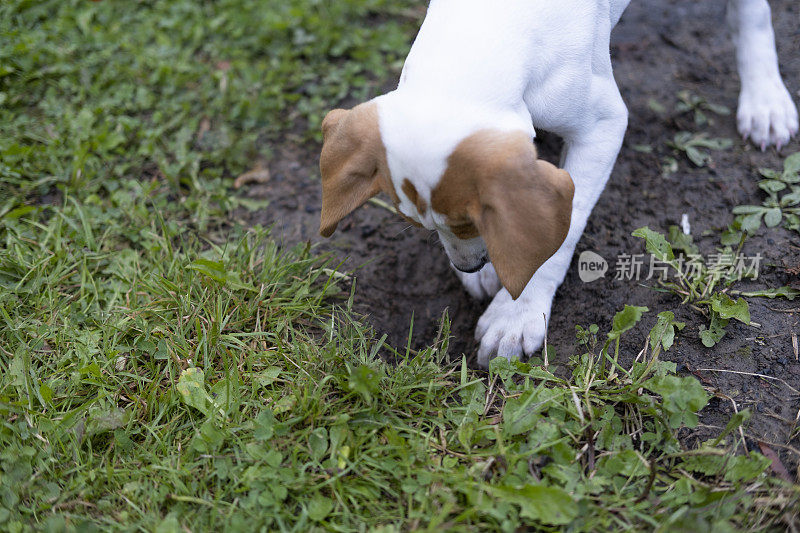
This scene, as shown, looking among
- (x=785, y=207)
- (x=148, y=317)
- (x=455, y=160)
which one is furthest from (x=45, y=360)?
(x=785, y=207)

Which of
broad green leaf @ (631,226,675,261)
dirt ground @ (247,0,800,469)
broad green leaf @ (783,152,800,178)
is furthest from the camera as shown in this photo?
broad green leaf @ (783,152,800,178)

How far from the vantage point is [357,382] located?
8.79 ft

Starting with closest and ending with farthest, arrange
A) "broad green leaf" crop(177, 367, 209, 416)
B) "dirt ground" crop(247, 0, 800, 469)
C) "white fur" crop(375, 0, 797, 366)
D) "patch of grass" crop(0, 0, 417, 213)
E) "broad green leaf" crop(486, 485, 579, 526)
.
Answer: "broad green leaf" crop(486, 485, 579, 526) < "white fur" crop(375, 0, 797, 366) < "broad green leaf" crop(177, 367, 209, 416) < "dirt ground" crop(247, 0, 800, 469) < "patch of grass" crop(0, 0, 417, 213)

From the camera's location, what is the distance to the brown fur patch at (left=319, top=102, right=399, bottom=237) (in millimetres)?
2592

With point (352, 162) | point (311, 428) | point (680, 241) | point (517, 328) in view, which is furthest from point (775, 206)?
point (311, 428)

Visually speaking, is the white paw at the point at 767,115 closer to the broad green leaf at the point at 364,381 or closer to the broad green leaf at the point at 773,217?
the broad green leaf at the point at 773,217

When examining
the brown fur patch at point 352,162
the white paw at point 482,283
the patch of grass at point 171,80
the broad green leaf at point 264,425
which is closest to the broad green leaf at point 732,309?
the white paw at point 482,283

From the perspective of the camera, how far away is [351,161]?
2652 mm

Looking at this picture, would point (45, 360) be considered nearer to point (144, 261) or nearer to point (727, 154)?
point (144, 261)

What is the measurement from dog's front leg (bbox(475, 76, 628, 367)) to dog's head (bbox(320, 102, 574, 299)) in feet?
2.41

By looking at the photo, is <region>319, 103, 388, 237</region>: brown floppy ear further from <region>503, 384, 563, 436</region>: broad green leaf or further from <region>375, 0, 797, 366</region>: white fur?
<region>503, 384, 563, 436</region>: broad green leaf

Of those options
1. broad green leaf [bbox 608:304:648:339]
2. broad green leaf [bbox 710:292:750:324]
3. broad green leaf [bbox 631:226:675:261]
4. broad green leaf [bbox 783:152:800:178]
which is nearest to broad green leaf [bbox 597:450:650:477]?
broad green leaf [bbox 608:304:648:339]

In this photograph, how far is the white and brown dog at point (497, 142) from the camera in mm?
2348

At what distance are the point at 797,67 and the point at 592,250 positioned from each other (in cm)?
220
